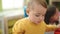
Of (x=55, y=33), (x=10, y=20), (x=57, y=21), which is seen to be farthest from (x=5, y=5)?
(x=55, y=33)

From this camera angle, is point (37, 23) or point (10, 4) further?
point (10, 4)

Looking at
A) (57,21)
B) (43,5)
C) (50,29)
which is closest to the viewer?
(43,5)

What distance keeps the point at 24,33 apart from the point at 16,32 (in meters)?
0.05

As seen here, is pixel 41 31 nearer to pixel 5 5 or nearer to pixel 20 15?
pixel 20 15

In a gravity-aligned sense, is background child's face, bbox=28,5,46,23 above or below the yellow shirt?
above

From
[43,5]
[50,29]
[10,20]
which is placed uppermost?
[43,5]

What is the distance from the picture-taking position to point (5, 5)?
1.76 m

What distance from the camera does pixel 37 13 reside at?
2.71 feet

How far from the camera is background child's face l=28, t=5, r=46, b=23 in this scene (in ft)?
2.68

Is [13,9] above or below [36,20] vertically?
below

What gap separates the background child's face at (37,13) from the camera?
0.82 metres

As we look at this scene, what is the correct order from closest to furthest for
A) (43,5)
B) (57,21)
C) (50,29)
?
(43,5), (50,29), (57,21)

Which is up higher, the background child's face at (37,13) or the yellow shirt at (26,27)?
the background child's face at (37,13)

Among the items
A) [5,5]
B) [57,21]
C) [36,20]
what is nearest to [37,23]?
[36,20]
